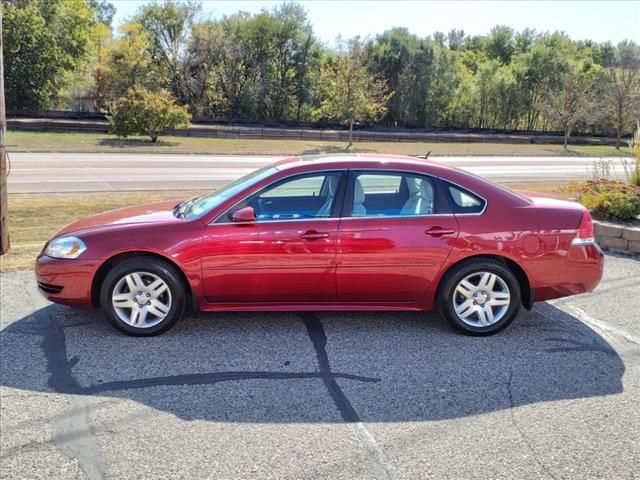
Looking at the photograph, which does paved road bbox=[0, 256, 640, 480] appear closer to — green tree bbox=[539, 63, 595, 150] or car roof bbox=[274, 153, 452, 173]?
car roof bbox=[274, 153, 452, 173]

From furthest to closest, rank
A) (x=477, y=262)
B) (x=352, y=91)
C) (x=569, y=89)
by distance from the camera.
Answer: (x=569, y=89) < (x=352, y=91) < (x=477, y=262)

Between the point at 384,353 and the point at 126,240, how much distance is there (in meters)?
2.22

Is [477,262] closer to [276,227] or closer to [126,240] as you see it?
[276,227]

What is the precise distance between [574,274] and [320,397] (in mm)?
2454

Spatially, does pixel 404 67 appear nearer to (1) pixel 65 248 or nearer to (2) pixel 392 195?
(2) pixel 392 195

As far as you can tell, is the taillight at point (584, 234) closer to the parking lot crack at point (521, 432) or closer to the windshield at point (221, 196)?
the parking lot crack at point (521, 432)

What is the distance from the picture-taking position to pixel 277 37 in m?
47.8

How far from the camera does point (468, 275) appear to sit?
15.7ft

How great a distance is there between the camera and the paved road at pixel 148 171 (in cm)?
1476

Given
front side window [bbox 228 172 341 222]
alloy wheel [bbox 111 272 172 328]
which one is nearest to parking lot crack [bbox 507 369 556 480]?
front side window [bbox 228 172 341 222]

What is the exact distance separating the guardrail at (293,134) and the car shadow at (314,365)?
99.9ft

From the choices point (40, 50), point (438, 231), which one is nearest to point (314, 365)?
point (438, 231)

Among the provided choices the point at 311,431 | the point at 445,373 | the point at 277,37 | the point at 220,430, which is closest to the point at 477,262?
the point at 445,373

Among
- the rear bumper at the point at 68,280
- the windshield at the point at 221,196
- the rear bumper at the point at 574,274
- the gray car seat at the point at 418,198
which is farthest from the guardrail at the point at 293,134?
the rear bumper at the point at 574,274
